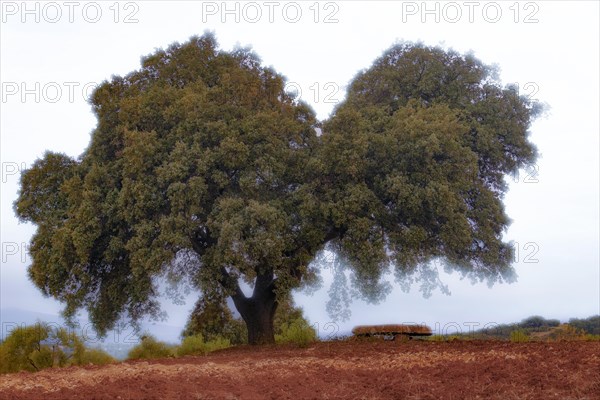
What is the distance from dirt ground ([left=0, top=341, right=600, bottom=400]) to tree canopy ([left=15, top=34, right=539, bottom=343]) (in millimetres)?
4576

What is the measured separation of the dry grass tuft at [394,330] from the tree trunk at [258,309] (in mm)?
2984

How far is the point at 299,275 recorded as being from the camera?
21.6m

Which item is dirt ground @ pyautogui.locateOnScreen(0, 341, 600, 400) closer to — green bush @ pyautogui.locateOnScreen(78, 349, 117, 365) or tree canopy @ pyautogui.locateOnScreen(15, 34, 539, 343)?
tree canopy @ pyautogui.locateOnScreen(15, 34, 539, 343)

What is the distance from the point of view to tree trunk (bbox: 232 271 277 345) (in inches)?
896

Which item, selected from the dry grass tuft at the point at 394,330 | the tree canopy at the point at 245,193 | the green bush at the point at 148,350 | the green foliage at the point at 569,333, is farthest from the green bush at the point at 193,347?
the green foliage at the point at 569,333

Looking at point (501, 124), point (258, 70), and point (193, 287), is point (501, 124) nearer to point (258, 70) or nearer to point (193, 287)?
point (258, 70)

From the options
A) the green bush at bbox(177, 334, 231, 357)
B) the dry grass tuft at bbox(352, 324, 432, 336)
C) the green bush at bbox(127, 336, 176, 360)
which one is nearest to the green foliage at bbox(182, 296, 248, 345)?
the green bush at bbox(177, 334, 231, 357)

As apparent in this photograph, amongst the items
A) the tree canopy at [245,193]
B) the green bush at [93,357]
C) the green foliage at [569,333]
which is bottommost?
the green bush at [93,357]

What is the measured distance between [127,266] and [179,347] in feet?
12.4

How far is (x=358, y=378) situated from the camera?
12.8 meters

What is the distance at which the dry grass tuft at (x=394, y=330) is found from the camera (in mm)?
22297

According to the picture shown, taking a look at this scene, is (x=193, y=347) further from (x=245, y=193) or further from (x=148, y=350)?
(x=245, y=193)

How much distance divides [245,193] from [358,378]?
29.3ft

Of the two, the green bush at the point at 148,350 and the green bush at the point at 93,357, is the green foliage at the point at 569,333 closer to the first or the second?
the green bush at the point at 148,350
